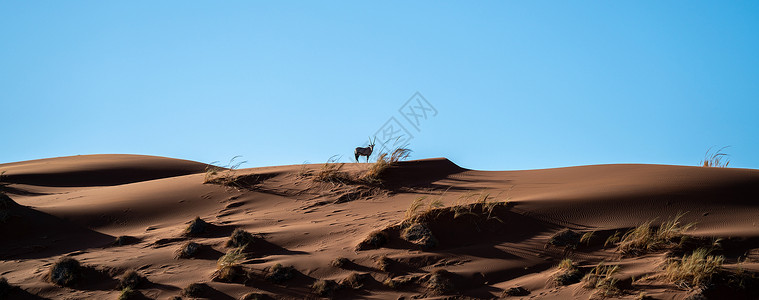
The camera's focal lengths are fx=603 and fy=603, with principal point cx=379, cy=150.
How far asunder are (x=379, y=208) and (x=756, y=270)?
5.24 meters

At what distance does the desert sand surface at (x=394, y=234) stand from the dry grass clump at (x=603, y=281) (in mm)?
21

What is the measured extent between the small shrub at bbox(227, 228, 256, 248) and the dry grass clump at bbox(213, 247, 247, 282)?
613mm

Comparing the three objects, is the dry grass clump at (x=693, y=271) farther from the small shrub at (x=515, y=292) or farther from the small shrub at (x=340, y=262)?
the small shrub at (x=340, y=262)

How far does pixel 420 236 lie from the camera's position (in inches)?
316

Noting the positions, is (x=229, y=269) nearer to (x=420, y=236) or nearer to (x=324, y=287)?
(x=324, y=287)

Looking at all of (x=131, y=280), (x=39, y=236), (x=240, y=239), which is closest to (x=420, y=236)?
(x=240, y=239)

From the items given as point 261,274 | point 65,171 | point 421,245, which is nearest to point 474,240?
point 421,245

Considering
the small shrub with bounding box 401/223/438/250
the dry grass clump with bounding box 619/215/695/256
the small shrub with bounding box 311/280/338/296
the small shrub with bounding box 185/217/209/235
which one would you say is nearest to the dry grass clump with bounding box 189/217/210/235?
the small shrub with bounding box 185/217/209/235

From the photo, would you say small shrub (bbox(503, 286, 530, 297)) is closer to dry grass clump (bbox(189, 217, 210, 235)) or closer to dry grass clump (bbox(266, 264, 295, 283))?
dry grass clump (bbox(266, 264, 295, 283))

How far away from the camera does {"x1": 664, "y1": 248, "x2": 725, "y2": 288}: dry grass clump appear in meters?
6.52

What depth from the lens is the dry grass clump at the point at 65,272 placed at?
7.32m

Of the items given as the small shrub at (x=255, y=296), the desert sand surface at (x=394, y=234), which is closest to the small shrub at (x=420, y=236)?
the desert sand surface at (x=394, y=234)

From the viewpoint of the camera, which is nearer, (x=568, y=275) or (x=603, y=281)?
(x=603, y=281)

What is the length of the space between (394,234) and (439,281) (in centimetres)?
143
